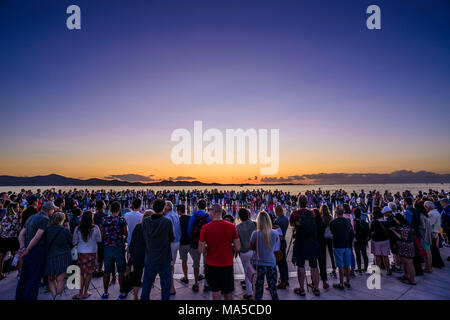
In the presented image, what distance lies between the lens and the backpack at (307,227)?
4617 millimetres

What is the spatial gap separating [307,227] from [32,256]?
538 cm

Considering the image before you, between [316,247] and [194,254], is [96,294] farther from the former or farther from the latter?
[316,247]

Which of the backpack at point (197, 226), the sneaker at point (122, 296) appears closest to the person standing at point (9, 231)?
the sneaker at point (122, 296)

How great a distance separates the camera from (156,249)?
3.67 metres

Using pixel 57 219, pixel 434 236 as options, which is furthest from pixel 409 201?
pixel 57 219

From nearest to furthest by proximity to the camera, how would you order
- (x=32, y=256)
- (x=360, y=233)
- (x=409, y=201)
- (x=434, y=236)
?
(x=32, y=256) → (x=360, y=233) → (x=409, y=201) → (x=434, y=236)

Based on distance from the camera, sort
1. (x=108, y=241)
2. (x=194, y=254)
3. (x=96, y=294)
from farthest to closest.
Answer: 1. (x=194, y=254)
2. (x=96, y=294)
3. (x=108, y=241)

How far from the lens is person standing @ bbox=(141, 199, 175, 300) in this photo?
3.67 meters

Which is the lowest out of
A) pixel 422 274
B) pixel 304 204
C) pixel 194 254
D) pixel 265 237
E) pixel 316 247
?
pixel 422 274

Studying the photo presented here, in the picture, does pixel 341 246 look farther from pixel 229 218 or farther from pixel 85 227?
pixel 85 227

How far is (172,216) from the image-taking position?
4.93m

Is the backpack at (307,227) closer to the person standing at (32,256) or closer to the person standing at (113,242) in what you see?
the person standing at (113,242)
